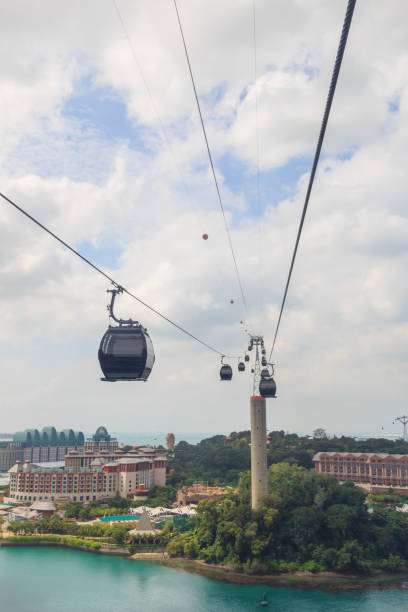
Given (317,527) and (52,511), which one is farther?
(52,511)

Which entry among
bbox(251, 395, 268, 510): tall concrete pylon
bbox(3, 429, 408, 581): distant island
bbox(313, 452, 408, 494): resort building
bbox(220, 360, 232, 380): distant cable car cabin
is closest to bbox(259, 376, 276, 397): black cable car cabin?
A: bbox(220, 360, 232, 380): distant cable car cabin

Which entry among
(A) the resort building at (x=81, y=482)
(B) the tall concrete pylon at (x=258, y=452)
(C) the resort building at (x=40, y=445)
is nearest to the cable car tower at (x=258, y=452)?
(B) the tall concrete pylon at (x=258, y=452)

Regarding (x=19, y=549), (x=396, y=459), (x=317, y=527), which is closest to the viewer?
(x=317, y=527)

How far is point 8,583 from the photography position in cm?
3256

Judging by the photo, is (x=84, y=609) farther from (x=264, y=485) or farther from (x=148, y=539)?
(x=264, y=485)

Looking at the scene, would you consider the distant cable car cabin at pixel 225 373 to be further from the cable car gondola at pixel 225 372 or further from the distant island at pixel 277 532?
the distant island at pixel 277 532

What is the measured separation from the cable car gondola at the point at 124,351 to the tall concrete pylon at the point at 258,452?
1257 inches

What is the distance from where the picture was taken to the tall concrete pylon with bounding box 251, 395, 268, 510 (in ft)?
126

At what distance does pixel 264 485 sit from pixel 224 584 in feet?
27.5

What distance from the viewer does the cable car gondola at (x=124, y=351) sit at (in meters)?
8.44

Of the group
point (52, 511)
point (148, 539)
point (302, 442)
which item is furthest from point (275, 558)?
point (302, 442)

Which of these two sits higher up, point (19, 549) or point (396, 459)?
point (396, 459)

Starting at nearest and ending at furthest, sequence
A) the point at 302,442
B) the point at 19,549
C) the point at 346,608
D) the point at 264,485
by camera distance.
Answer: the point at 346,608
the point at 264,485
the point at 19,549
the point at 302,442

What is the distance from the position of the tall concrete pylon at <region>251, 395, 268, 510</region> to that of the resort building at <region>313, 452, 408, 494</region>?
26.6 m
